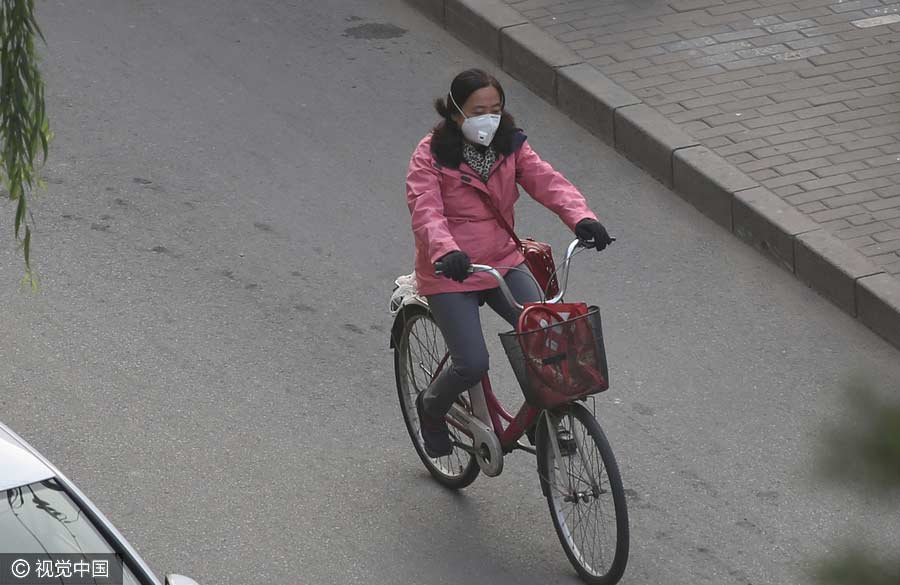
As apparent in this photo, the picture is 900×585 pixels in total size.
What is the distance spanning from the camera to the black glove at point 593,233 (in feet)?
15.9

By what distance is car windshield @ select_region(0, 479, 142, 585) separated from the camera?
330 centimetres

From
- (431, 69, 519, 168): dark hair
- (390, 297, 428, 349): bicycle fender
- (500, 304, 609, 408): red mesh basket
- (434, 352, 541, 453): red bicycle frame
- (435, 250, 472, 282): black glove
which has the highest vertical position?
(431, 69, 519, 168): dark hair

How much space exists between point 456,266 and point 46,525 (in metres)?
1.71

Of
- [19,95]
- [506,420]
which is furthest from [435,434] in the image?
[19,95]

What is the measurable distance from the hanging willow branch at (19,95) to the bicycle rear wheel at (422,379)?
6.09 feet

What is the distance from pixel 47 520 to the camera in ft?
11.1

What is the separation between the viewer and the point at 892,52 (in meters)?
9.35

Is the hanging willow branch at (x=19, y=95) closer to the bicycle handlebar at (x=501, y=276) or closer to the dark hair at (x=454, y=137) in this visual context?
the bicycle handlebar at (x=501, y=276)

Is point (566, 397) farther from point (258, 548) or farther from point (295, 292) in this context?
point (295, 292)

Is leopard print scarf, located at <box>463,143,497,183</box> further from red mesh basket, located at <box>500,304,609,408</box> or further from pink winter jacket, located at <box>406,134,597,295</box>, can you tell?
red mesh basket, located at <box>500,304,609,408</box>

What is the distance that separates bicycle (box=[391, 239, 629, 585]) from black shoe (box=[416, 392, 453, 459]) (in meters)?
0.05

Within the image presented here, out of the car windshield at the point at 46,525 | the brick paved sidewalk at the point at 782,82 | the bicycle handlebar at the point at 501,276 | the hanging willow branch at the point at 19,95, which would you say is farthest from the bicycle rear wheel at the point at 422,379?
the brick paved sidewalk at the point at 782,82

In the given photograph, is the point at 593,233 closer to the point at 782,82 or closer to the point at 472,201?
the point at 472,201

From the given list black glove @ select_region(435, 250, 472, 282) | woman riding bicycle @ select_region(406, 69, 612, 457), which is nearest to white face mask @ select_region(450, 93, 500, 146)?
woman riding bicycle @ select_region(406, 69, 612, 457)
